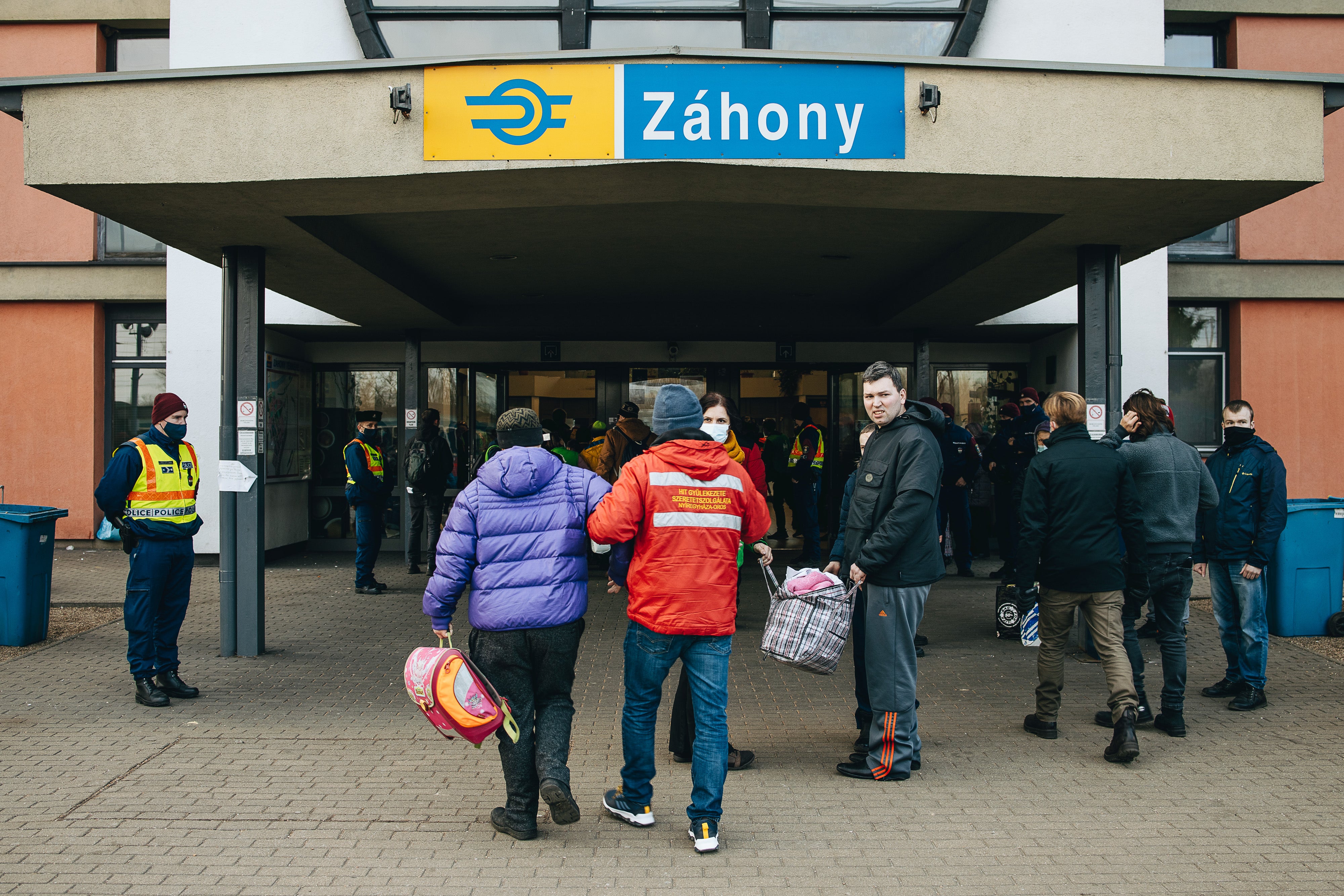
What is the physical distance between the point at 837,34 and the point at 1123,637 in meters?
6.17

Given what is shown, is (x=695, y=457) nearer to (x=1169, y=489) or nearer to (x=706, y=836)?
(x=706, y=836)

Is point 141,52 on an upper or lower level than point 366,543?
upper

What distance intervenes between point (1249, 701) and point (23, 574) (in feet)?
29.2

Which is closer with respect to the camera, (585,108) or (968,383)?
(585,108)

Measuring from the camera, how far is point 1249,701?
5.62 metres

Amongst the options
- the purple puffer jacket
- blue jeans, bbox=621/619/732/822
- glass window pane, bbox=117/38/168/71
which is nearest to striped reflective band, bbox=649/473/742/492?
the purple puffer jacket

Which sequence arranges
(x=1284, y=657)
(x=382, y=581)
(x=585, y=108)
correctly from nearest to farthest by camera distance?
(x=585, y=108) < (x=1284, y=657) < (x=382, y=581)

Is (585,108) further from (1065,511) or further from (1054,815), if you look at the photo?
(1054,815)

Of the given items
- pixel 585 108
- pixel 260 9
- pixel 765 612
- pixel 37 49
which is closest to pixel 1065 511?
pixel 585 108

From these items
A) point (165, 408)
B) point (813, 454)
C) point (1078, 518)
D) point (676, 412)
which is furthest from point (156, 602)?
point (813, 454)

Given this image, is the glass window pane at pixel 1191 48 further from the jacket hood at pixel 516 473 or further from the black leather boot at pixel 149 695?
the black leather boot at pixel 149 695

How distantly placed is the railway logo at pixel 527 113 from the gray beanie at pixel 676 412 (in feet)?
7.65

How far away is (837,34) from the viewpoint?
335 inches

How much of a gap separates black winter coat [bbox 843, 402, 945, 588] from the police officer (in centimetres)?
653
